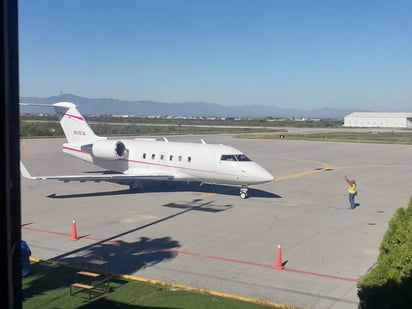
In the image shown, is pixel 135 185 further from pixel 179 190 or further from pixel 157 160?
pixel 179 190

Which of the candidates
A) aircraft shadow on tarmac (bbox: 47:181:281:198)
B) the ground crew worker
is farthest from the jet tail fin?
the ground crew worker

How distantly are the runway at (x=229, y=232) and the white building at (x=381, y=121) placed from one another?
476ft

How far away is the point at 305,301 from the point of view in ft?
32.0

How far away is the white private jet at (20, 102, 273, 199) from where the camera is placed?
861 inches

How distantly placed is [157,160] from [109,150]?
2725 millimetres

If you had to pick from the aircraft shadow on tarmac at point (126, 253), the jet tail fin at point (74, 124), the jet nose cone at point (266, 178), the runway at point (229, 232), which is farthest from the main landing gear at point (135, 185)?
the aircraft shadow on tarmac at point (126, 253)

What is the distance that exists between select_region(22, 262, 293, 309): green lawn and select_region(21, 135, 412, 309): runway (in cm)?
67

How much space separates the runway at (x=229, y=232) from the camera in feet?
36.6

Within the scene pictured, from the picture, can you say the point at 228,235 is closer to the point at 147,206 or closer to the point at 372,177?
the point at 147,206

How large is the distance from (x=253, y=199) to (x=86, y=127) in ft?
35.4

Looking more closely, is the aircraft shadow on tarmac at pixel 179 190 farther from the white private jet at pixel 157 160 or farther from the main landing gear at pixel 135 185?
the white private jet at pixel 157 160

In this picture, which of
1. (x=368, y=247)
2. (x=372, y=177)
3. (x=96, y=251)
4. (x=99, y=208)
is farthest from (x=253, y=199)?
(x=372, y=177)

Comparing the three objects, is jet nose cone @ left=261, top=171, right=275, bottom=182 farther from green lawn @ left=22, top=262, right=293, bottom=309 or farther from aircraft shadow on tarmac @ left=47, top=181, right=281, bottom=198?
green lawn @ left=22, top=262, right=293, bottom=309

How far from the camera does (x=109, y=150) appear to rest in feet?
81.9
